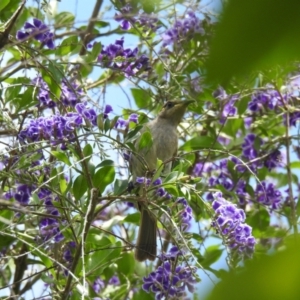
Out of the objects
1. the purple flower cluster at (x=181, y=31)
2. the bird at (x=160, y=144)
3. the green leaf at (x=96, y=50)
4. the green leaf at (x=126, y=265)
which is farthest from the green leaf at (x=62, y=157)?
the green leaf at (x=126, y=265)

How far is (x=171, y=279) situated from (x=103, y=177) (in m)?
0.52

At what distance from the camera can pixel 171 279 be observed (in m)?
2.68

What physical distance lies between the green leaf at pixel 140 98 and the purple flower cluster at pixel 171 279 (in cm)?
119

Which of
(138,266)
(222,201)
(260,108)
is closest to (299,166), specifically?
(260,108)

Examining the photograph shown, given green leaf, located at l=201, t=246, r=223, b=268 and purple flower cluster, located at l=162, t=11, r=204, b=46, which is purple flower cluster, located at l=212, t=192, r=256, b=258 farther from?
purple flower cluster, located at l=162, t=11, r=204, b=46

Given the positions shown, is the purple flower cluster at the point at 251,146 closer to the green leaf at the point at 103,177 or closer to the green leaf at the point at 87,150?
the green leaf at the point at 103,177

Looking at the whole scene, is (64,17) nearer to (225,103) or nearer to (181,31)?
(181,31)

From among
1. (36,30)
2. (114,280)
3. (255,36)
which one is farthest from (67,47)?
(255,36)

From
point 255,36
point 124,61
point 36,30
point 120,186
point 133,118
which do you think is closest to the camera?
point 255,36

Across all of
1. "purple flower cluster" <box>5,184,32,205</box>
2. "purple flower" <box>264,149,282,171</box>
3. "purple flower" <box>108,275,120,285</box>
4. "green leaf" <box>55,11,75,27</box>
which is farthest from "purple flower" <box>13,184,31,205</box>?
"purple flower" <box>264,149,282,171</box>

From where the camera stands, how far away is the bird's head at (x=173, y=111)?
12.4 feet

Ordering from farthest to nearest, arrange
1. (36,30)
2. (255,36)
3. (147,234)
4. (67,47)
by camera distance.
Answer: (147,234) → (67,47) → (36,30) → (255,36)

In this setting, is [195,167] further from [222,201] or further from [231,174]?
[222,201]

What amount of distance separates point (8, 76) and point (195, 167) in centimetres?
132
